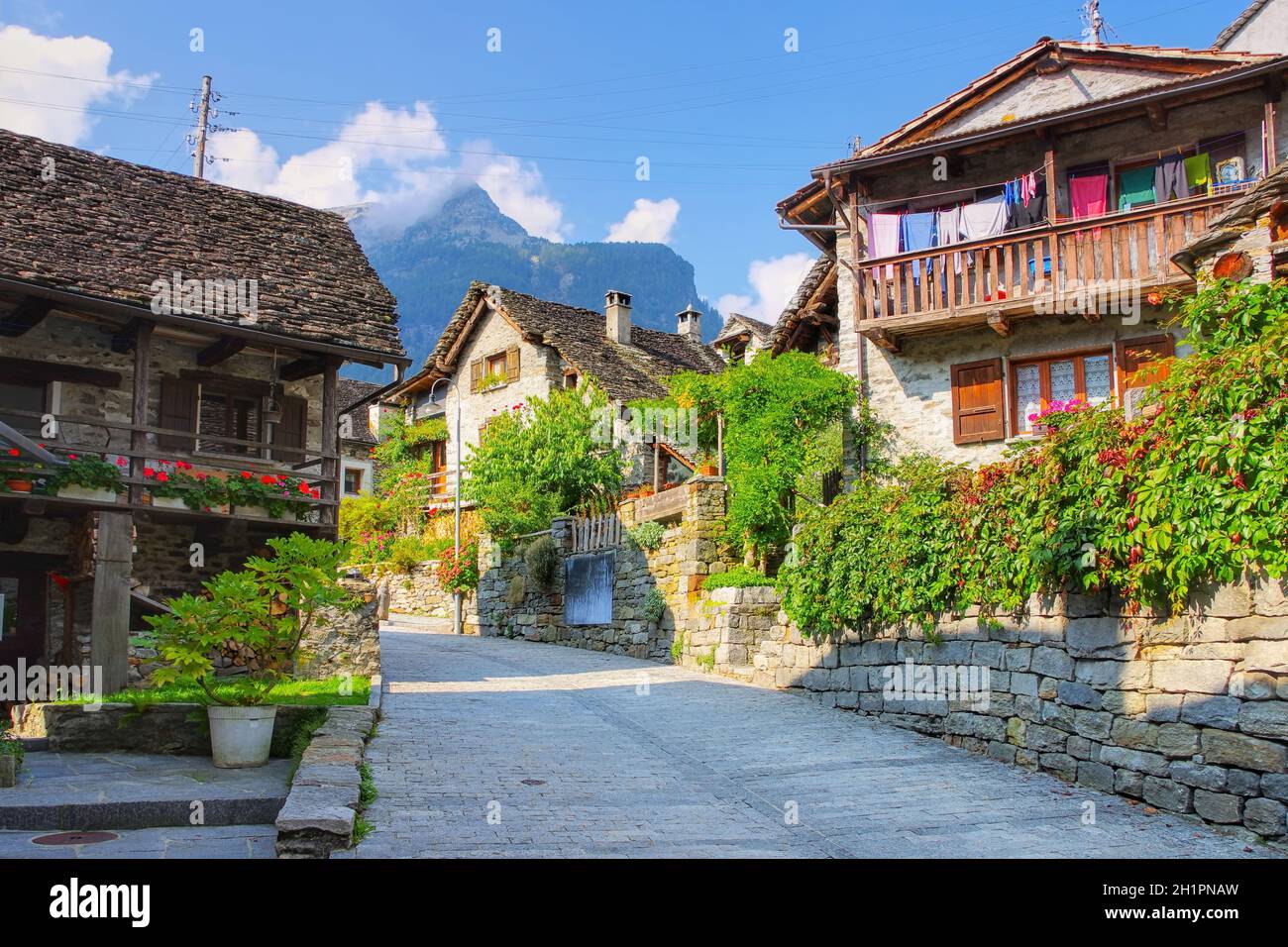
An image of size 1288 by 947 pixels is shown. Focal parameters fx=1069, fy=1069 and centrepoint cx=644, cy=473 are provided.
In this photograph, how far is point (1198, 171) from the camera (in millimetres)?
14766

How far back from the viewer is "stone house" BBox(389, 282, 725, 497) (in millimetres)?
27375

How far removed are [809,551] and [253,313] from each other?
28.6ft

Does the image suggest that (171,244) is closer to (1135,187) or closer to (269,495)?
(269,495)

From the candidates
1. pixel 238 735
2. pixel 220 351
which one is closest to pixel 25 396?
pixel 220 351

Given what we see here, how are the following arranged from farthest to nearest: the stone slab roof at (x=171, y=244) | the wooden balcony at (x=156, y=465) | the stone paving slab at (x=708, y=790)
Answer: the stone slab roof at (x=171, y=244), the wooden balcony at (x=156, y=465), the stone paving slab at (x=708, y=790)

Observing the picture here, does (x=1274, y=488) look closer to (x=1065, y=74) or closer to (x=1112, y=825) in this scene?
(x=1112, y=825)

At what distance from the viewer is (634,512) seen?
20156 mm

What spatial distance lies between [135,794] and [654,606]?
11.4 m

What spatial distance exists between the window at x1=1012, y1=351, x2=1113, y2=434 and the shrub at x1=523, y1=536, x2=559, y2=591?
10.2 meters

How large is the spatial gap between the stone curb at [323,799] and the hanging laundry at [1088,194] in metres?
12.4

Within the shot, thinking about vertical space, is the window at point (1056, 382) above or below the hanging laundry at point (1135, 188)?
below

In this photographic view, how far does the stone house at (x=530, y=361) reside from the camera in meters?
27.4

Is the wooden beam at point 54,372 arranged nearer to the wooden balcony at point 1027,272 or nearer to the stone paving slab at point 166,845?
the stone paving slab at point 166,845

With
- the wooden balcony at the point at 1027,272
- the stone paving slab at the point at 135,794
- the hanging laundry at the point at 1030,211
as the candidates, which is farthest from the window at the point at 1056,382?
the stone paving slab at the point at 135,794
